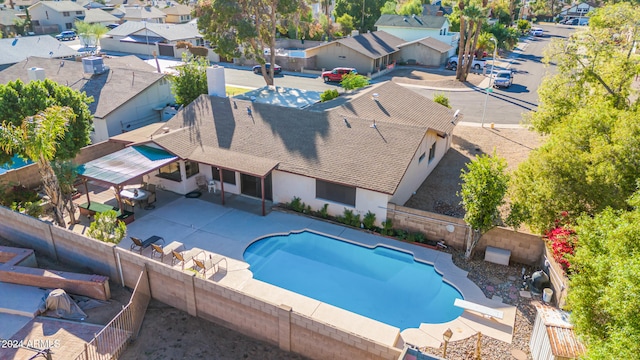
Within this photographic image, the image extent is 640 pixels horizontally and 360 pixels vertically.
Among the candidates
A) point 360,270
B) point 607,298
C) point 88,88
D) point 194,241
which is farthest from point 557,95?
point 88,88

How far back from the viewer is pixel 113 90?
3319 cm

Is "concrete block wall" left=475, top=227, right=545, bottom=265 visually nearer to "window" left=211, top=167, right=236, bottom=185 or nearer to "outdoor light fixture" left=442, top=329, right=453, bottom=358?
"outdoor light fixture" left=442, top=329, right=453, bottom=358

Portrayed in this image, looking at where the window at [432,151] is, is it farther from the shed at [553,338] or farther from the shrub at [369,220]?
the shed at [553,338]

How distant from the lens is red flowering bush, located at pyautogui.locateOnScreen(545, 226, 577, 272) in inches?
649

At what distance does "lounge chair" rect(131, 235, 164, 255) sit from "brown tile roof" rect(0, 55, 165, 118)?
47.6ft

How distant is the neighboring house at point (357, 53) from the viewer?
56594mm

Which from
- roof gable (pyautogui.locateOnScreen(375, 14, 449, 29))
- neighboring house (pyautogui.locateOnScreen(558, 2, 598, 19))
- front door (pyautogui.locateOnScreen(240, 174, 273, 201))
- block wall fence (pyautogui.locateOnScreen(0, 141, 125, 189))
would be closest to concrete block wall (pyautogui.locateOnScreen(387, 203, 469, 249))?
front door (pyautogui.locateOnScreen(240, 174, 273, 201))

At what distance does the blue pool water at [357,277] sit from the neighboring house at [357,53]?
39610 millimetres

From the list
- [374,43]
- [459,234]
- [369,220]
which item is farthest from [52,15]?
[459,234]

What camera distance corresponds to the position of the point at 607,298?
938cm

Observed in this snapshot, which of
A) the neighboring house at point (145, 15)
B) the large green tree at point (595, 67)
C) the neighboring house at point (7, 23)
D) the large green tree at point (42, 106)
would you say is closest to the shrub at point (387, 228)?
the large green tree at point (595, 67)

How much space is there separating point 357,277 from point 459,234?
5.12 meters

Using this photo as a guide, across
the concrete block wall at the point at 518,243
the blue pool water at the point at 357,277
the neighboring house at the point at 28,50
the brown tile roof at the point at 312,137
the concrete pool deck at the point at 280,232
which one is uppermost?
the neighboring house at the point at 28,50

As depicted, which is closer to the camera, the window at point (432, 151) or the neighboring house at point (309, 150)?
the neighboring house at point (309, 150)
